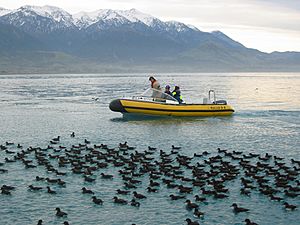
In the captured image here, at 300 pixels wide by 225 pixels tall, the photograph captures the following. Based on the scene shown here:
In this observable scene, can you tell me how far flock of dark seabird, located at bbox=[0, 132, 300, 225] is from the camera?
2162 cm

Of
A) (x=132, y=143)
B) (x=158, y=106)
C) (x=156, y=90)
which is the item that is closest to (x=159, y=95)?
(x=156, y=90)

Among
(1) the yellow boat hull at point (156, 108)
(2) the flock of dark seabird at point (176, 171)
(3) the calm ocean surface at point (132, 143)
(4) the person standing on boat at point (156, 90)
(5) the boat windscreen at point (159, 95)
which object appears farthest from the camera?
(5) the boat windscreen at point (159, 95)

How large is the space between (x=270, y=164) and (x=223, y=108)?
771 inches

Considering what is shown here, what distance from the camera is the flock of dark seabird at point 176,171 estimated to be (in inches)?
851

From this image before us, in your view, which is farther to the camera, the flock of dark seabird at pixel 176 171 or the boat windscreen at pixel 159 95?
the boat windscreen at pixel 159 95

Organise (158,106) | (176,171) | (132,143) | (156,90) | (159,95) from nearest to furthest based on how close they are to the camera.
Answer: (176,171) → (132,143) → (158,106) → (156,90) → (159,95)

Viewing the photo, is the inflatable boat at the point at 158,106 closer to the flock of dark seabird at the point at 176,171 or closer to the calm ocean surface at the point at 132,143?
the calm ocean surface at the point at 132,143

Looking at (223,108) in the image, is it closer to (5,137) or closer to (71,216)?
(5,137)

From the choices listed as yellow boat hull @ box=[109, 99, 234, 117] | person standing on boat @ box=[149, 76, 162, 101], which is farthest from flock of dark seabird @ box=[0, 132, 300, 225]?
person standing on boat @ box=[149, 76, 162, 101]

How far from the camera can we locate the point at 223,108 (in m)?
46.4

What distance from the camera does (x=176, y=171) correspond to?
24719 millimetres

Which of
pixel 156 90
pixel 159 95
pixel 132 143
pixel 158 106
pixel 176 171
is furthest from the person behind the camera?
pixel 159 95

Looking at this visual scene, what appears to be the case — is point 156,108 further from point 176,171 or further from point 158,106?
point 176,171

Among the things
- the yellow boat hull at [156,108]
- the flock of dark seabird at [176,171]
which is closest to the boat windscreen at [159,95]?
the yellow boat hull at [156,108]
